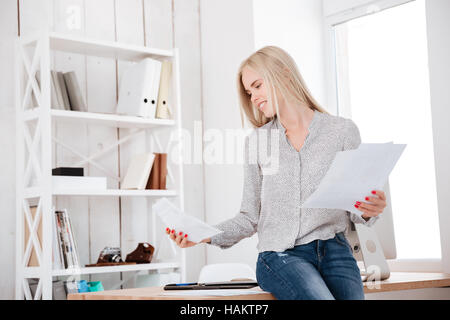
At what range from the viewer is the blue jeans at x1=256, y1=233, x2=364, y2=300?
1359mm

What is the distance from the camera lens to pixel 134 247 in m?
2.70

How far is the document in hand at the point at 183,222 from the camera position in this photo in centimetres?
146

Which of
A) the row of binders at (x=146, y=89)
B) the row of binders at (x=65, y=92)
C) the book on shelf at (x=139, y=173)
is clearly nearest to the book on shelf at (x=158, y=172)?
the book on shelf at (x=139, y=173)

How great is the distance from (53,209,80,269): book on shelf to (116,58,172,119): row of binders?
53 centimetres

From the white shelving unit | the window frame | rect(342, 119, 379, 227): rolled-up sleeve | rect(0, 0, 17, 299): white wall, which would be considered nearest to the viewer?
rect(342, 119, 379, 227): rolled-up sleeve

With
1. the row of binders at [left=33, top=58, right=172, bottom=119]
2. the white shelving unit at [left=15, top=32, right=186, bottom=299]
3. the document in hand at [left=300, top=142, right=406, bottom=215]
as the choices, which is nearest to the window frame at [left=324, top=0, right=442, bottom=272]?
the row of binders at [left=33, top=58, right=172, bottom=119]

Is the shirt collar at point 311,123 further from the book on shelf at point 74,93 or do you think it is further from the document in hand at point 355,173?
the book on shelf at point 74,93

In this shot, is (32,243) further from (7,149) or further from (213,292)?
(213,292)

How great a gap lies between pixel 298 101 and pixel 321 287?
52 centimetres

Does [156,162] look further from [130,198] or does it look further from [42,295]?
[42,295]

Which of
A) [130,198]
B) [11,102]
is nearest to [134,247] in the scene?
[130,198]

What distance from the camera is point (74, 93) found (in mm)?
2408

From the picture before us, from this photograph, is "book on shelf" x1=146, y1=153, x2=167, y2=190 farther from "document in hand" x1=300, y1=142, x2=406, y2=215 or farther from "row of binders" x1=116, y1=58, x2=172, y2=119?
"document in hand" x1=300, y1=142, x2=406, y2=215

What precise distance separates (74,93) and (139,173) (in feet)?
1.39
